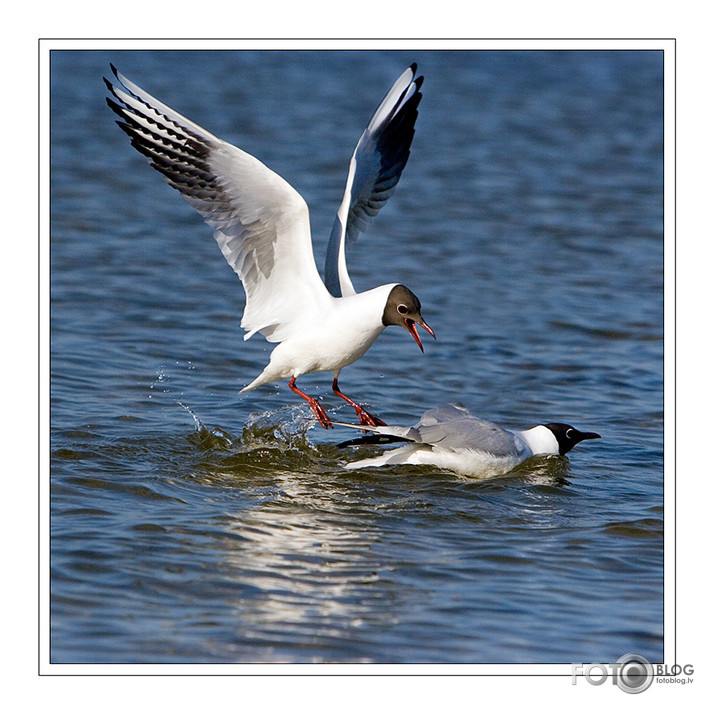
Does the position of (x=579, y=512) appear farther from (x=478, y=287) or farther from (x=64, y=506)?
(x=478, y=287)

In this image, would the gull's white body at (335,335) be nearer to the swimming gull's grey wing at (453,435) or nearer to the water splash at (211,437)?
the swimming gull's grey wing at (453,435)

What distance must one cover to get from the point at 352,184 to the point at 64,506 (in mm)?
2929

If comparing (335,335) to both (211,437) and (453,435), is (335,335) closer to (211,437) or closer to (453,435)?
(453,435)

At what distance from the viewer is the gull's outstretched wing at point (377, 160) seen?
25.1 ft

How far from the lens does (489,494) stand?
260 inches

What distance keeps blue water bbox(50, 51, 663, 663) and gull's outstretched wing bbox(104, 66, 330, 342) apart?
0.99 metres

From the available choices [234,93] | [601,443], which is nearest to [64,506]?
[601,443]

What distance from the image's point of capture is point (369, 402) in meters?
8.42

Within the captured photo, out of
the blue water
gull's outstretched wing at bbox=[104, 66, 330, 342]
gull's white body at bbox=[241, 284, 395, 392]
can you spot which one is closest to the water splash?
the blue water

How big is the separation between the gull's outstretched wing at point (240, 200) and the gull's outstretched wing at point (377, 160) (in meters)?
0.49

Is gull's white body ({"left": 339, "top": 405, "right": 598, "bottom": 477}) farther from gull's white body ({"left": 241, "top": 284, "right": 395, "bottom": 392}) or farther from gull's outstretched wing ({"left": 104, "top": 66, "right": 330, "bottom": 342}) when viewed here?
gull's outstretched wing ({"left": 104, "top": 66, "right": 330, "bottom": 342})

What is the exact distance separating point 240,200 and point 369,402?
7.67 ft

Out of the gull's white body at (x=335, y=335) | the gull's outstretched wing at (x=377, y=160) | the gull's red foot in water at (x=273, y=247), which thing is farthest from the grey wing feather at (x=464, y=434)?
the gull's outstretched wing at (x=377, y=160)

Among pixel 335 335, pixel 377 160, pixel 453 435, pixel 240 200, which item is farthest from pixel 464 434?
pixel 377 160
